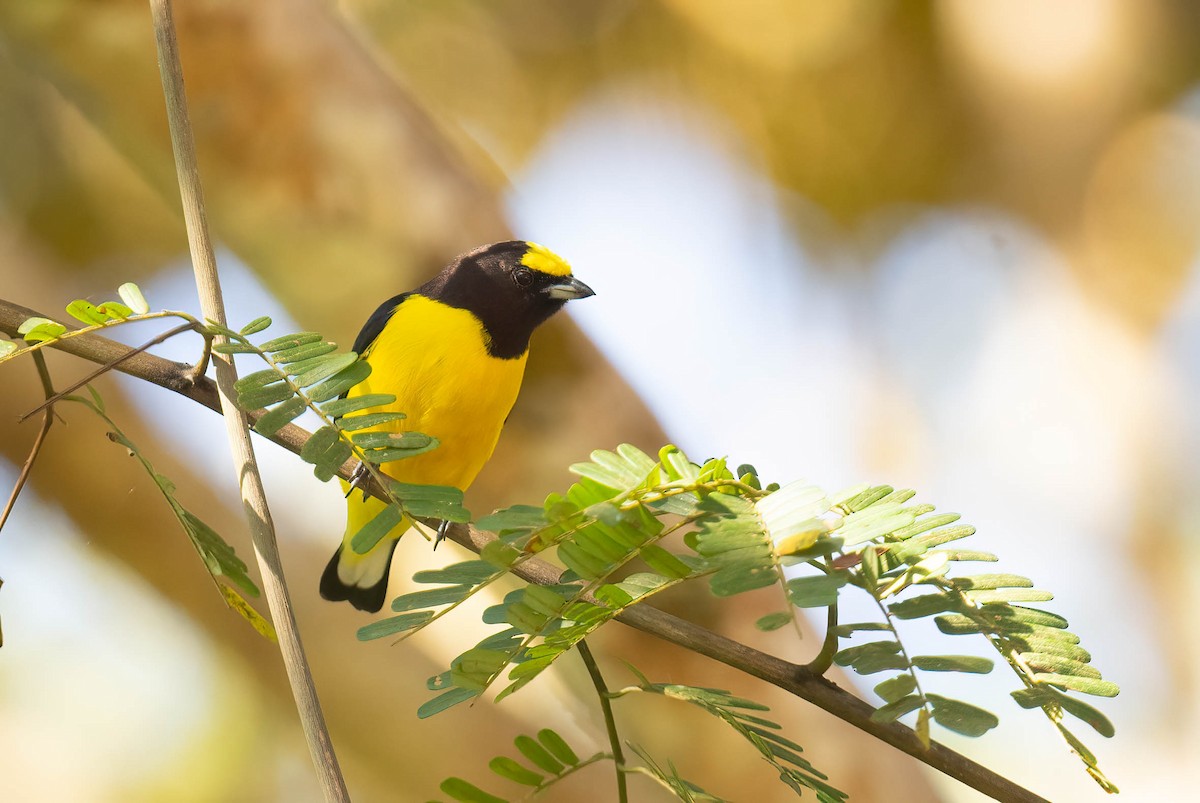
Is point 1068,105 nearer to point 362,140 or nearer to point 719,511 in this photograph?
point 362,140

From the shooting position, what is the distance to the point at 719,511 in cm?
76

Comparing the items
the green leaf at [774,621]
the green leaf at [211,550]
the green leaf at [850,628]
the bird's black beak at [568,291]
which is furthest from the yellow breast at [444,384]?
the green leaf at [774,621]

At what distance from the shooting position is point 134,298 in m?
1.01

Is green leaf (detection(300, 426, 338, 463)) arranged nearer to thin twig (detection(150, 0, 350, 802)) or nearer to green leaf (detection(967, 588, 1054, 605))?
thin twig (detection(150, 0, 350, 802))

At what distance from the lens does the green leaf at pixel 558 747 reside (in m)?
1.01

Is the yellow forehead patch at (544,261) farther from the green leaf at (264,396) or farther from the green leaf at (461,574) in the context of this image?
the green leaf at (461,574)

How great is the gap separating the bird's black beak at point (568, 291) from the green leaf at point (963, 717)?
1.46 meters

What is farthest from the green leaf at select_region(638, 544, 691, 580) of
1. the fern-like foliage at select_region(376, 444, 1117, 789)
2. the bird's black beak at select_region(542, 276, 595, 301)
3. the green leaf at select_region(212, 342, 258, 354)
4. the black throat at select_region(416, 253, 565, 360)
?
the bird's black beak at select_region(542, 276, 595, 301)

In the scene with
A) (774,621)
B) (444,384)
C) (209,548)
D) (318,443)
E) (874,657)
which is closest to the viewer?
(774,621)

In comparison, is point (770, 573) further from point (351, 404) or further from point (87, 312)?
point (87, 312)

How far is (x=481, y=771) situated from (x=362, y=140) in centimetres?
185

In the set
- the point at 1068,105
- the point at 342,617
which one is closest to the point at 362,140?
the point at 342,617

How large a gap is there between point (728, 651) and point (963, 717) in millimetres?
232

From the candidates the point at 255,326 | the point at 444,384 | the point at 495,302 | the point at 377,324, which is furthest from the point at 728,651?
the point at 377,324
